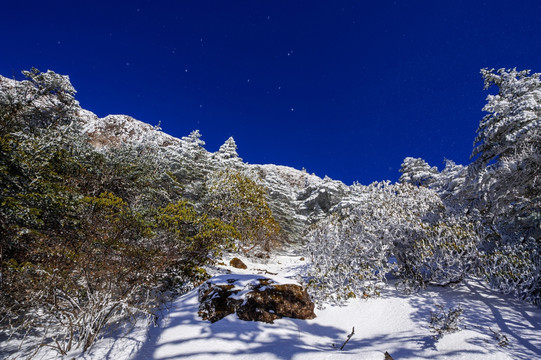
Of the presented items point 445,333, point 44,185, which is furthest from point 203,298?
point 445,333

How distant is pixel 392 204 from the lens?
9.10 m

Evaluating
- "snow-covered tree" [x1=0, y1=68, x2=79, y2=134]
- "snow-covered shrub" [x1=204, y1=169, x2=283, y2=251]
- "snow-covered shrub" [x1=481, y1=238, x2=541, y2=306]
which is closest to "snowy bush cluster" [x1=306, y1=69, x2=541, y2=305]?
"snow-covered shrub" [x1=481, y1=238, x2=541, y2=306]

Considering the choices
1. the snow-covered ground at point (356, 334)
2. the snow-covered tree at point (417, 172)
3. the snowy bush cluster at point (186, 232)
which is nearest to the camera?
the snow-covered ground at point (356, 334)

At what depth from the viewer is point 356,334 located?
5.39m

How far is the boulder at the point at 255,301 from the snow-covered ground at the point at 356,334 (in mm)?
188

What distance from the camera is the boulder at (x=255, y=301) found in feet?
18.5

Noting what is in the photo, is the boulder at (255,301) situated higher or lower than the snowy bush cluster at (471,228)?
lower

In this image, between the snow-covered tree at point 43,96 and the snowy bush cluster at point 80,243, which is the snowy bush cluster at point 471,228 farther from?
the snow-covered tree at point 43,96

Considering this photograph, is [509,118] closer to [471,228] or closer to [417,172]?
[471,228]

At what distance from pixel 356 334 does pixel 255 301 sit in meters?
2.44

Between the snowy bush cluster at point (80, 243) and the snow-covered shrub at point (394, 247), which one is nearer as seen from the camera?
the snowy bush cluster at point (80, 243)

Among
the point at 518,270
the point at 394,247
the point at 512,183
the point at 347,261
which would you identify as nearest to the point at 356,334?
the point at 347,261

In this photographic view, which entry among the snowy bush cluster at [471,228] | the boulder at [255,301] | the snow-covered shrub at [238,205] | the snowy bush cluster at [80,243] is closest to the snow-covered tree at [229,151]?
the snow-covered shrub at [238,205]

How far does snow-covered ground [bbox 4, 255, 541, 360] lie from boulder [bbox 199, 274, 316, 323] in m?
0.19
